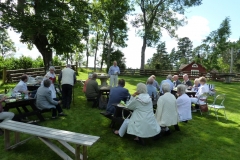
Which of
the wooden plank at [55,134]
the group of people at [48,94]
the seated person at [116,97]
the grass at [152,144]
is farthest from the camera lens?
the group of people at [48,94]

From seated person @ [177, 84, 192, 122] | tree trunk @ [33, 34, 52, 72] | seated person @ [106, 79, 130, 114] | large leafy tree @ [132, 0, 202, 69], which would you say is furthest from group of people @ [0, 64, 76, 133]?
large leafy tree @ [132, 0, 202, 69]

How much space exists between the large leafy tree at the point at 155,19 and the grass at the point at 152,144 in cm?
2000

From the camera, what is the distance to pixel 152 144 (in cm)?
462

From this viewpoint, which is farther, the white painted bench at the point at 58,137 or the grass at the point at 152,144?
the grass at the point at 152,144

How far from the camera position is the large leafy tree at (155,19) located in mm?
24766

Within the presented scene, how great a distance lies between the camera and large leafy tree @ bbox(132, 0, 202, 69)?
24.8m

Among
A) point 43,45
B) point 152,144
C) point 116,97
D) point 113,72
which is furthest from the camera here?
point 43,45

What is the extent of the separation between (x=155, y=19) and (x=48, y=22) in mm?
18229

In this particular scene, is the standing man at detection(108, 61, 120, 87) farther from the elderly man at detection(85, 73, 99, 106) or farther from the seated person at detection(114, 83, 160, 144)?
the seated person at detection(114, 83, 160, 144)

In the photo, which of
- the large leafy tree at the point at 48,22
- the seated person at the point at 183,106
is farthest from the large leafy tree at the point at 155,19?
the seated person at the point at 183,106

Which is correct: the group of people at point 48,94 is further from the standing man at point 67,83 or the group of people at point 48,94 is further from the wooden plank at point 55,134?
the wooden plank at point 55,134

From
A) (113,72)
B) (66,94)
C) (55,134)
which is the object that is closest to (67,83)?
(66,94)

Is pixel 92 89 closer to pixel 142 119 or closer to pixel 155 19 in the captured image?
pixel 142 119

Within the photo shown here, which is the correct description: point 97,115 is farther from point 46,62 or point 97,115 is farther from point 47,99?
point 46,62
